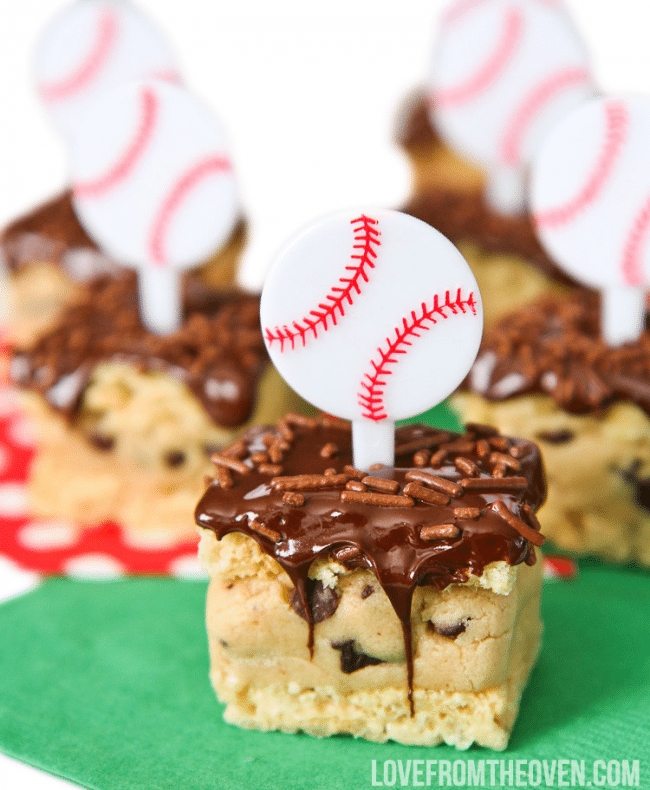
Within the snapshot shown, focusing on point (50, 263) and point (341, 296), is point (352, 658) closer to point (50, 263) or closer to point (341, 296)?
point (341, 296)

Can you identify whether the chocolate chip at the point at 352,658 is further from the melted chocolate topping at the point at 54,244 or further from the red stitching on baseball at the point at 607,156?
the melted chocolate topping at the point at 54,244

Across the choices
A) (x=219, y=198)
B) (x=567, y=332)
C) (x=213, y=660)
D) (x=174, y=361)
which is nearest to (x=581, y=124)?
(x=567, y=332)

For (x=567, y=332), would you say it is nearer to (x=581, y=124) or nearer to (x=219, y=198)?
(x=581, y=124)

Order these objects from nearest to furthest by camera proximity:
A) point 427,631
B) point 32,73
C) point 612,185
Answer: point 427,631 < point 612,185 < point 32,73

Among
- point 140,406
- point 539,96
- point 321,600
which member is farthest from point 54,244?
point 321,600

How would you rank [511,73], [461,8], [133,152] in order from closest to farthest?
[133,152] → [511,73] → [461,8]

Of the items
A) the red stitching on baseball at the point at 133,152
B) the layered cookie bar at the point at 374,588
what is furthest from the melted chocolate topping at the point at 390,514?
the red stitching on baseball at the point at 133,152
